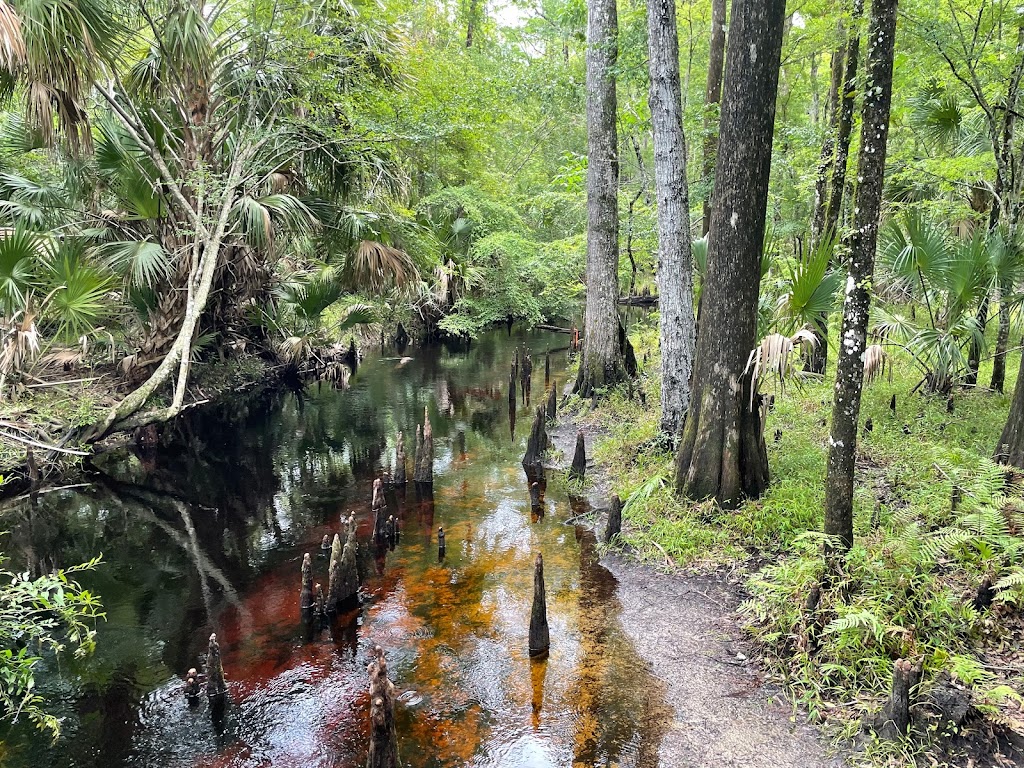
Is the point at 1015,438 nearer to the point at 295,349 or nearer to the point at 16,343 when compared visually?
the point at 16,343

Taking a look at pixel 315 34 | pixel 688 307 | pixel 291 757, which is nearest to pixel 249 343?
pixel 315 34

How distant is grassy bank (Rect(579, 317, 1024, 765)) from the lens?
3.90 meters

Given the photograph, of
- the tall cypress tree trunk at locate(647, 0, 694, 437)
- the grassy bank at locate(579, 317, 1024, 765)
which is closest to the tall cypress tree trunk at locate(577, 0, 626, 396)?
the tall cypress tree trunk at locate(647, 0, 694, 437)

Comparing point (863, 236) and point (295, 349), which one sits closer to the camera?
point (863, 236)

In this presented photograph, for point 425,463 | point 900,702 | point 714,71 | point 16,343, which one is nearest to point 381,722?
point 900,702

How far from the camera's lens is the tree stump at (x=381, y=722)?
3498 millimetres

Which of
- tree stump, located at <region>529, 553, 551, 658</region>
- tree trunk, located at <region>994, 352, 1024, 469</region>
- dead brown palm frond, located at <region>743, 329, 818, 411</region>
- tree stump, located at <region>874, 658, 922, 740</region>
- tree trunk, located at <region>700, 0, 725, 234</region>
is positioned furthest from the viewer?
tree trunk, located at <region>700, 0, 725, 234</region>

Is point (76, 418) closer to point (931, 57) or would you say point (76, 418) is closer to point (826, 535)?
point (826, 535)

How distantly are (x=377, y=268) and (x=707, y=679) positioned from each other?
9351 millimetres

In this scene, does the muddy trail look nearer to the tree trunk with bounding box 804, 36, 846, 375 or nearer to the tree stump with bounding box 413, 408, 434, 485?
the tree stump with bounding box 413, 408, 434, 485

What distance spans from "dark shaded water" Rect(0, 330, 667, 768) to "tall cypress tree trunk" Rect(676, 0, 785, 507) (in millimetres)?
1739

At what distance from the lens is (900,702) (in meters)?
3.50

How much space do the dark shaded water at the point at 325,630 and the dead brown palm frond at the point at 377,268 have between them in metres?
3.28

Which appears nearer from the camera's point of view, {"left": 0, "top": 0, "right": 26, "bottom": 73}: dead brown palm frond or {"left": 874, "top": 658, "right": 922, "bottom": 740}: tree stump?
{"left": 874, "top": 658, "right": 922, "bottom": 740}: tree stump
